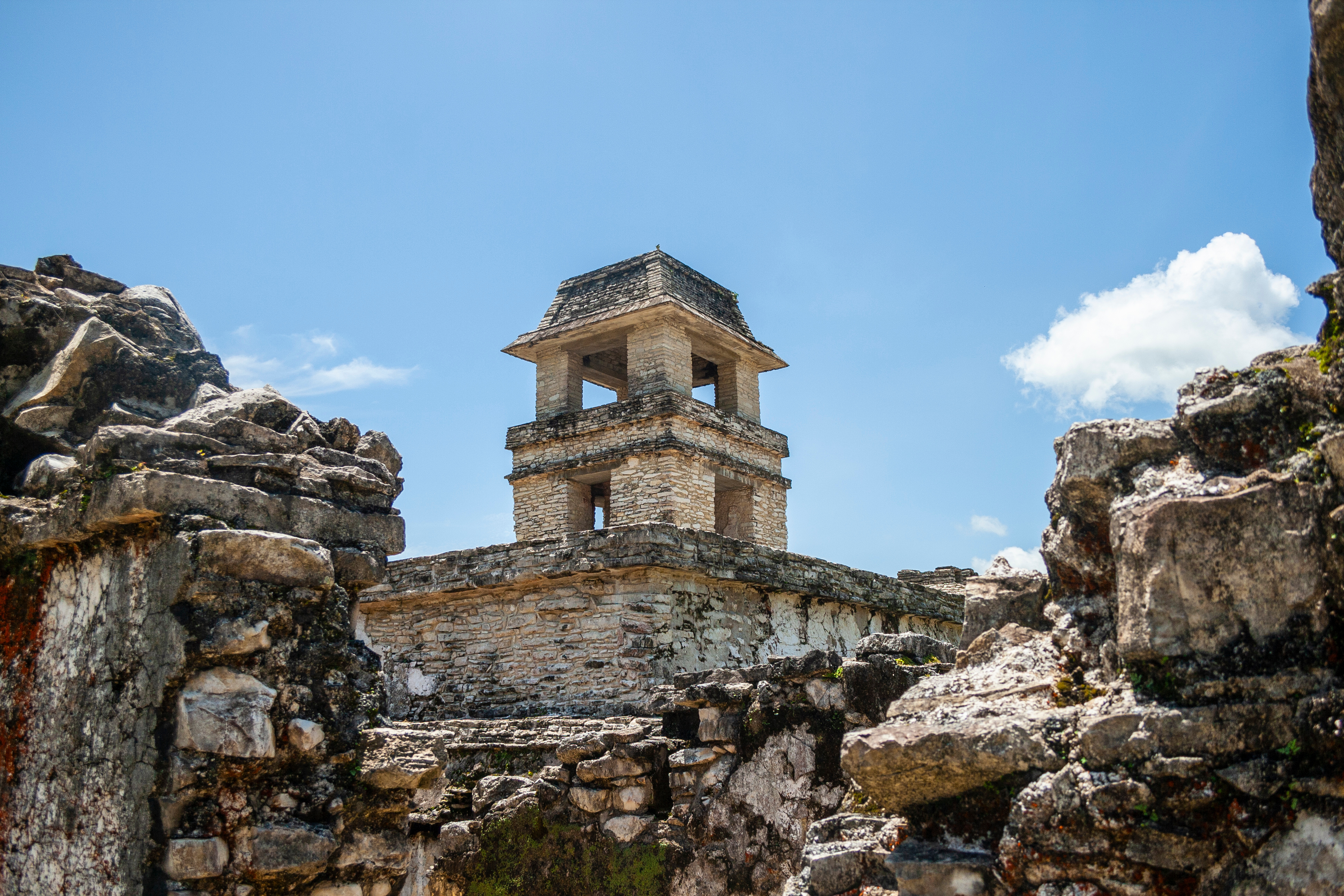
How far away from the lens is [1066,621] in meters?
2.70

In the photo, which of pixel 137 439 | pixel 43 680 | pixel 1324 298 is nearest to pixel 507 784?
pixel 43 680

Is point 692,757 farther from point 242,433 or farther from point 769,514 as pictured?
point 769,514

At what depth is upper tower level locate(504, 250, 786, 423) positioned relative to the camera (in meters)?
17.3

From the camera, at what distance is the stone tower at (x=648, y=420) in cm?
1658

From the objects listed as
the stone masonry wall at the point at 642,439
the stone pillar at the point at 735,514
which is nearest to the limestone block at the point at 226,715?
the stone masonry wall at the point at 642,439

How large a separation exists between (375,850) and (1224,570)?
3018 mm

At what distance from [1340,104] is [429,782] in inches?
145

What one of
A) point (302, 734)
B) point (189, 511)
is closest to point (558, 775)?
point (302, 734)

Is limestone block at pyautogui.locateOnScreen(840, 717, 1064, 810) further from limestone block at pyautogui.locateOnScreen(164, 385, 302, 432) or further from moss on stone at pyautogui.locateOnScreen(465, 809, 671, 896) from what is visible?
moss on stone at pyautogui.locateOnScreen(465, 809, 671, 896)

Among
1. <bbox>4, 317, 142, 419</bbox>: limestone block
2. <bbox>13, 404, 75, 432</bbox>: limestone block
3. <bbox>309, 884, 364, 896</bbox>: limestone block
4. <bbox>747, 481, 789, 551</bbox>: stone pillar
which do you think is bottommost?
<bbox>309, 884, 364, 896</bbox>: limestone block

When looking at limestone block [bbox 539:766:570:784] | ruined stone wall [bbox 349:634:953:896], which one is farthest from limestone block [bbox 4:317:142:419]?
limestone block [bbox 539:766:570:784]

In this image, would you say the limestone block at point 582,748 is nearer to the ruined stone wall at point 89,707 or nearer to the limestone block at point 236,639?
the limestone block at point 236,639

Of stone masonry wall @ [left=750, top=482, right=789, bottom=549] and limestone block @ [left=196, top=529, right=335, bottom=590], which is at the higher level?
stone masonry wall @ [left=750, top=482, right=789, bottom=549]

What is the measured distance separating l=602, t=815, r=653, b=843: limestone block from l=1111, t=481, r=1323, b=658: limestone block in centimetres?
404
